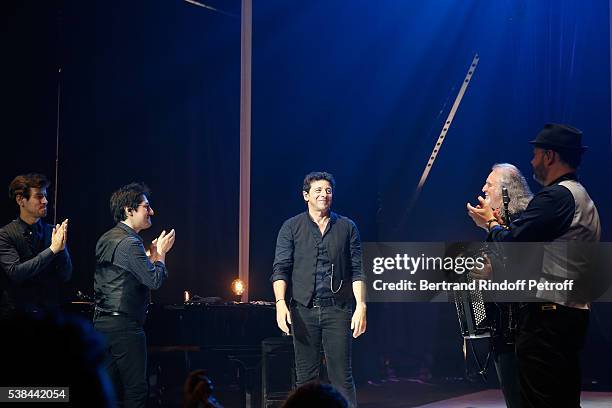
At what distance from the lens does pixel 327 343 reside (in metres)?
4.93

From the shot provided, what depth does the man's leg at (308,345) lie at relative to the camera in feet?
16.2

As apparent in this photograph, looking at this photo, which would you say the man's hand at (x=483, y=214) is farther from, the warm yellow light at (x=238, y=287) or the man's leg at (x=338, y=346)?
the warm yellow light at (x=238, y=287)

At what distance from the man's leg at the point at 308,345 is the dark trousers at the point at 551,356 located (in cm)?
176

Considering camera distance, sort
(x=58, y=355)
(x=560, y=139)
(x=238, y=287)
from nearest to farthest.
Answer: (x=58, y=355) → (x=560, y=139) → (x=238, y=287)

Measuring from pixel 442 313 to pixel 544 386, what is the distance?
5713mm

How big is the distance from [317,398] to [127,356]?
3365 mm

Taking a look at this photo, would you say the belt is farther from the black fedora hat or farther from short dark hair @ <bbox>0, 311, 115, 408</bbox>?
short dark hair @ <bbox>0, 311, 115, 408</bbox>

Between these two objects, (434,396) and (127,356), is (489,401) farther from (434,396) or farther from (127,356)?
(127,356)

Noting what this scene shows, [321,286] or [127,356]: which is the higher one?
[321,286]

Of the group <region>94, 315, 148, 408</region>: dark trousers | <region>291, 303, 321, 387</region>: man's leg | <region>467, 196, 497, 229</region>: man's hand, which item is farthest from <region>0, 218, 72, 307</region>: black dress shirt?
<region>467, 196, 497, 229</region>: man's hand

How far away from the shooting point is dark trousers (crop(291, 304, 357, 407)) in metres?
4.90

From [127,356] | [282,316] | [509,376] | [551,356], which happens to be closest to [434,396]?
[282,316]

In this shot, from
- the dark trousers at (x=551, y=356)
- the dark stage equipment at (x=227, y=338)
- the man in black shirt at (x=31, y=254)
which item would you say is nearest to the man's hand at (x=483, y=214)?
the dark trousers at (x=551, y=356)

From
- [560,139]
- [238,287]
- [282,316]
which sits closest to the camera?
[560,139]
